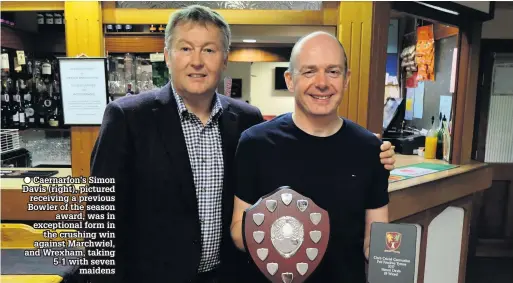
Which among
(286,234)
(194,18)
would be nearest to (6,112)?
(194,18)

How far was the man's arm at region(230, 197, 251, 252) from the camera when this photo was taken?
0.98 metres

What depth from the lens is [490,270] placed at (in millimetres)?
3062

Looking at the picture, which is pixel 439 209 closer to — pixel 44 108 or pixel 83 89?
pixel 83 89

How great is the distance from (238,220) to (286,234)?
6.7 inches

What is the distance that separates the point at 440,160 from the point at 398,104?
0.51 m

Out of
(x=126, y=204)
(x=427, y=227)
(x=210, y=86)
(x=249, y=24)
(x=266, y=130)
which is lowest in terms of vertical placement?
(x=427, y=227)

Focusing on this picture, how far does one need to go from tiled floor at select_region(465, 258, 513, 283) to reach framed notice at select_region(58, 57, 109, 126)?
8.71 ft

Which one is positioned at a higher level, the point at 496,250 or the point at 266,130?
the point at 266,130

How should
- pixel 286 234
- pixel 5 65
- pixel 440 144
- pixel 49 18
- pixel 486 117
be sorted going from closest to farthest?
pixel 286 234, pixel 440 144, pixel 5 65, pixel 49 18, pixel 486 117

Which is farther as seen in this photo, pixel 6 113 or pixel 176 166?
pixel 6 113

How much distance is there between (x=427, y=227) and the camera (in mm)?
2023

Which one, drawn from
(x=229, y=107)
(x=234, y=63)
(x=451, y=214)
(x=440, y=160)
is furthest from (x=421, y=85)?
(x=229, y=107)

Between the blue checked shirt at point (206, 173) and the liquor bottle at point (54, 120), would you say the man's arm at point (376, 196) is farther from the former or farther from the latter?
the liquor bottle at point (54, 120)

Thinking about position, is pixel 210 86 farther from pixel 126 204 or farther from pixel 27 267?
pixel 27 267
